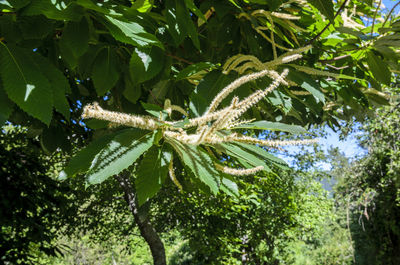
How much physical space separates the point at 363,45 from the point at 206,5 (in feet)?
2.28

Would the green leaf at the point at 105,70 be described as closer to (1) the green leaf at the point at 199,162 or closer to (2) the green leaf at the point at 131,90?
(2) the green leaf at the point at 131,90

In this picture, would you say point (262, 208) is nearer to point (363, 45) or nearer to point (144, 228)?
point (144, 228)

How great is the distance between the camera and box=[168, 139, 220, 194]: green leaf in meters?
0.59

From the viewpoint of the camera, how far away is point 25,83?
62 cm

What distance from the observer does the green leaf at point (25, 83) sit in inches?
23.6

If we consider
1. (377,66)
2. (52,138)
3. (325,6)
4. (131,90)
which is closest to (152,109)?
(131,90)

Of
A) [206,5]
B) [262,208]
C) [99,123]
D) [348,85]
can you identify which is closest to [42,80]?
[99,123]

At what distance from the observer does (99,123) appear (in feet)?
2.59

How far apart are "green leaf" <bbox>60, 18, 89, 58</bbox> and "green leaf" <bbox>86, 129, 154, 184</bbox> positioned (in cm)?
42

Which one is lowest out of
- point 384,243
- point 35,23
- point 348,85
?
point 384,243

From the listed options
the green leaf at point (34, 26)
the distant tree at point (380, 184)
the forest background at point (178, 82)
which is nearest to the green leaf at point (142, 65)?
the forest background at point (178, 82)

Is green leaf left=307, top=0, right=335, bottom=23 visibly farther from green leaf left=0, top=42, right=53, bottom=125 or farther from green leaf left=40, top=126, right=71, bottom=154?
green leaf left=40, top=126, right=71, bottom=154

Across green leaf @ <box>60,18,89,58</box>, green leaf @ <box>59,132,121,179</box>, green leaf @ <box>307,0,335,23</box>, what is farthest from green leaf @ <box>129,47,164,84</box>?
green leaf @ <box>307,0,335,23</box>

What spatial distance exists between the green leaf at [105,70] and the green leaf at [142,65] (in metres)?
0.16
